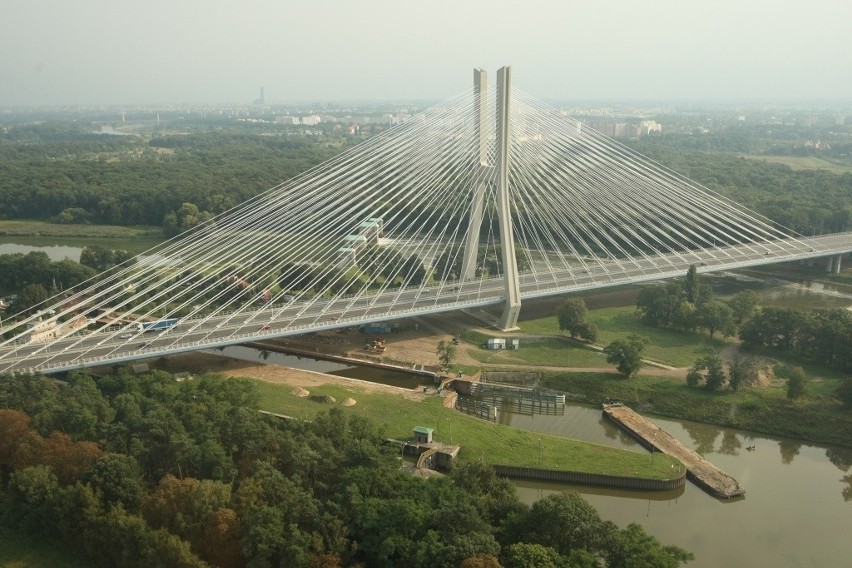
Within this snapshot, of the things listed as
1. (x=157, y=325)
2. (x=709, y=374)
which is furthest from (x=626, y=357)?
(x=157, y=325)

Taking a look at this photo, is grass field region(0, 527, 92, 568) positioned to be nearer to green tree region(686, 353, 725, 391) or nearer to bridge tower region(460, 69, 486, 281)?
green tree region(686, 353, 725, 391)

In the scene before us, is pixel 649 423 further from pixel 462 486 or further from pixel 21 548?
pixel 21 548

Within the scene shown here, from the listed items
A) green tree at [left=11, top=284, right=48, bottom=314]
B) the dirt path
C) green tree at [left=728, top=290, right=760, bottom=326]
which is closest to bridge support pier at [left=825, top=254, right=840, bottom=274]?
green tree at [left=728, top=290, right=760, bottom=326]

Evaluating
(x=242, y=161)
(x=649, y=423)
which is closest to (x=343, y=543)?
(x=649, y=423)

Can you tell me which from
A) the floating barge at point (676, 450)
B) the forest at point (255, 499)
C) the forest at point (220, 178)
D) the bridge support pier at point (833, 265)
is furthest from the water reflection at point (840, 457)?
the forest at point (220, 178)

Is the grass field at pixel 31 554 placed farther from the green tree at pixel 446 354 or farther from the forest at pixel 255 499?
the green tree at pixel 446 354

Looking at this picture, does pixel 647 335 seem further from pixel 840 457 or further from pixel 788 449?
pixel 840 457
